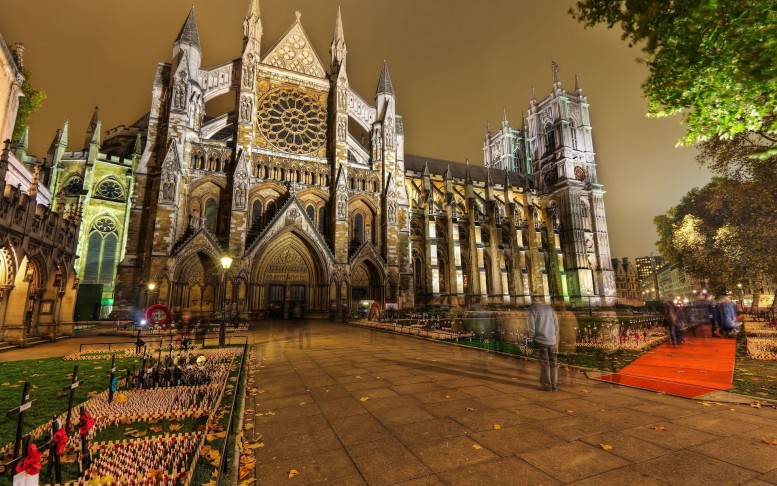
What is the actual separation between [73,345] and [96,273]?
19.0 m

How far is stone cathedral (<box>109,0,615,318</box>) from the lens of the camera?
23.5 m

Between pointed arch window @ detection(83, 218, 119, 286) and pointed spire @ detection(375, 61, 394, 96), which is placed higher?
pointed spire @ detection(375, 61, 394, 96)

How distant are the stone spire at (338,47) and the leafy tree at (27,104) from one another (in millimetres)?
20790

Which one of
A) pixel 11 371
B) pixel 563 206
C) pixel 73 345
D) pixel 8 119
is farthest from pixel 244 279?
pixel 563 206

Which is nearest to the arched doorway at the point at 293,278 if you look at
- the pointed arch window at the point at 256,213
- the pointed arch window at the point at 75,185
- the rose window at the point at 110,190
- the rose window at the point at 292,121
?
the pointed arch window at the point at 256,213

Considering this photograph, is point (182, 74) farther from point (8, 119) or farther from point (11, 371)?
point (11, 371)

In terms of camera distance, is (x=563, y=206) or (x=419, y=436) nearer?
(x=419, y=436)

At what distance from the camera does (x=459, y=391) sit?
6109mm

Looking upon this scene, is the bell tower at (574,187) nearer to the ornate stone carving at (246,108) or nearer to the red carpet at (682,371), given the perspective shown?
the red carpet at (682,371)

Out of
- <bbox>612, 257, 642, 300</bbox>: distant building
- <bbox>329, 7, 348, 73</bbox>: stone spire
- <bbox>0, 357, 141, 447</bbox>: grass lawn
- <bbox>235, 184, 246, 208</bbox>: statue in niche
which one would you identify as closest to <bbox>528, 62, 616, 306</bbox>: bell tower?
<bbox>329, 7, 348, 73</bbox>: stone spire

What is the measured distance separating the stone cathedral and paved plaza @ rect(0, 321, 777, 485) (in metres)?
14.4

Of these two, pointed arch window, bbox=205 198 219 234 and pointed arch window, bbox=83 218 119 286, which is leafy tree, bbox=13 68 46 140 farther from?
pointed arch window, bbox=205 198 219 234

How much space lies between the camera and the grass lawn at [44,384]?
4.93 meters

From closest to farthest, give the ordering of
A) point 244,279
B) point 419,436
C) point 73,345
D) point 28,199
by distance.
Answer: point 419,436
point 28,199
point 73,345
point 244,279
